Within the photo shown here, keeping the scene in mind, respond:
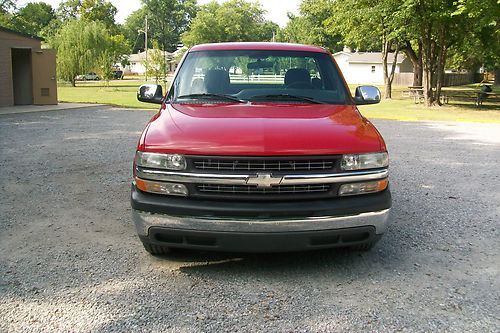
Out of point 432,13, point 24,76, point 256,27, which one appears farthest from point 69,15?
point 432,13

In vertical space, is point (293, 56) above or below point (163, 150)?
above

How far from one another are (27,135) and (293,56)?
29.1 ft

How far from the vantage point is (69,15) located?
91.0 meters

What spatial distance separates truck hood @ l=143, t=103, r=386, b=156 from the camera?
3.61 metres

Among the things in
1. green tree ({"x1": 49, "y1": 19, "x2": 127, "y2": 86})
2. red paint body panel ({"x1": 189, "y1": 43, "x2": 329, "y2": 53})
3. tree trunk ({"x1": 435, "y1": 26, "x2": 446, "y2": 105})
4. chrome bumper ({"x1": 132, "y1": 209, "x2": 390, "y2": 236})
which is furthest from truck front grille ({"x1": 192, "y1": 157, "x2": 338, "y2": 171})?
green tree ({"x1": 49, "y1": 19, "x2": 127, "y2": 86})

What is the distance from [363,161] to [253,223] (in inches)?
38.1

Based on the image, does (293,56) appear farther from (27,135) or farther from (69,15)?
(69,15)

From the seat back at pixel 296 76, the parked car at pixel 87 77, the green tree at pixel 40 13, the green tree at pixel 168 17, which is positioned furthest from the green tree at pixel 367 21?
the green tree at pixel 168 17

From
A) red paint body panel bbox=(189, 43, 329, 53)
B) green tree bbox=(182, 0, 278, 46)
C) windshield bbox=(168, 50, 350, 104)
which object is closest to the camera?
windshield bbox=(168, 50, 350, 104)

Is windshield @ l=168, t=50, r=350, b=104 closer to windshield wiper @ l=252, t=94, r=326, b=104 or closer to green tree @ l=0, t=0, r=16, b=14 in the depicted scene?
windshield wiper @ l=252, t=94, r=326, b=104

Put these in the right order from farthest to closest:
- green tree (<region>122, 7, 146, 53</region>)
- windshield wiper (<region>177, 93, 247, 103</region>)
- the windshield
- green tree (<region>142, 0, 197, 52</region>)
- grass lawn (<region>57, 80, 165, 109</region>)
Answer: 1. green tree (<region>142, 0, 197, 52</region>)
2. green tree (<region>122, 7, 146, 53</region>)
3. grass lawn (<region>57, 80, 165, 109</region>)
4. the windshield
5. windshield wiper (<region>177, 93, 247, 103</region>)

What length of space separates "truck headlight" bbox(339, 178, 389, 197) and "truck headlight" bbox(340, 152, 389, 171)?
121 millimetres

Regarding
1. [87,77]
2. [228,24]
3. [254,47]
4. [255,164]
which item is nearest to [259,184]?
[255,164]

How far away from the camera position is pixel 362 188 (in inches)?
149
